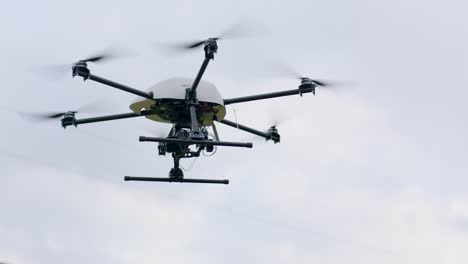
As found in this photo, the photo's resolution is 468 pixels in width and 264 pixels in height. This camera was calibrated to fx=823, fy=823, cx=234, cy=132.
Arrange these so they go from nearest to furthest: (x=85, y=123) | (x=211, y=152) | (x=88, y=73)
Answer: (x=88, y=73) → (x=211, y=152) → (x=85, y=123)

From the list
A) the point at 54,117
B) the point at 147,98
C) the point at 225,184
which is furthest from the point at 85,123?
the point at 225,184

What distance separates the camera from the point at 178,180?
2411cm

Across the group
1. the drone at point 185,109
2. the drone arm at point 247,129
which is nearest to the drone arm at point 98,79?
the drone at point 185,109

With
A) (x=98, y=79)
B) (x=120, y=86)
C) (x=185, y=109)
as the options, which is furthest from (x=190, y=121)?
(x=98, y=79)

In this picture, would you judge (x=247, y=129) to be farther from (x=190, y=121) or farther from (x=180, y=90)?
(x=180, y=90)

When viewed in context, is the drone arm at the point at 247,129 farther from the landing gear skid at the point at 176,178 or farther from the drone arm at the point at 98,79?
the drone arm at the point at 98,79

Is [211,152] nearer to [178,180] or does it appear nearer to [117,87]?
[178,180]

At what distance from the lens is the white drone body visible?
23.2m

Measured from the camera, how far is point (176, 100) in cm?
2317

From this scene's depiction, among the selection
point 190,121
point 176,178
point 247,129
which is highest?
point 247,129

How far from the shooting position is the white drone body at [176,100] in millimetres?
23234

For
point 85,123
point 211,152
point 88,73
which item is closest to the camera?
point 88,73

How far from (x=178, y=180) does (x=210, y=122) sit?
1998mm

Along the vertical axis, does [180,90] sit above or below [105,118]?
above
